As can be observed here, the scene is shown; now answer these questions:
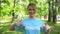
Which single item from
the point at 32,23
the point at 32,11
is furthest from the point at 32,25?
the point at 32,11

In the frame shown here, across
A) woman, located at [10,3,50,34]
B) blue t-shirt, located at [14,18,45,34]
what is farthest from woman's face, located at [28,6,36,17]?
blue t-shirt, located at [14,18,45,34]

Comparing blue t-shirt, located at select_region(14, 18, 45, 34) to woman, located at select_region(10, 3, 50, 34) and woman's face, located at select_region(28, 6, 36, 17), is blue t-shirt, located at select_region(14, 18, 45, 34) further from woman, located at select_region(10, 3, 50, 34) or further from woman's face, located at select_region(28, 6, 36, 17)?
woman's face, located at select_region(28, 6, 36, 17)

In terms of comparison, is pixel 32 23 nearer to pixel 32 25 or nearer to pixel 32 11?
pixel 32 25

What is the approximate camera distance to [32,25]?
3.66m

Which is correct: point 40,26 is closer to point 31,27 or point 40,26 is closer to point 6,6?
point 31,27

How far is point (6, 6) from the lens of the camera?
1622cm

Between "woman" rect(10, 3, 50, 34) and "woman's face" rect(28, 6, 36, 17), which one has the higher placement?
"woman's face" rect(28, 6, 36, 17)

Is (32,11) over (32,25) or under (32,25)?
over

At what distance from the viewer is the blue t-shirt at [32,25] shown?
144 inches

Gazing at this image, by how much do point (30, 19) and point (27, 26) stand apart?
0.13 meters

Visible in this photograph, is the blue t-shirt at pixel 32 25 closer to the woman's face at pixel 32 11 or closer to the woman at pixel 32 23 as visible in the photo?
the woman at pixel 32 23

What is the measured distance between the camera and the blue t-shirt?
365 cm

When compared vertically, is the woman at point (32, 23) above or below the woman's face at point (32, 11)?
below

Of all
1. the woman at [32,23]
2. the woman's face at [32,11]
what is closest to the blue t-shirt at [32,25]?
the woman at [32,23]
